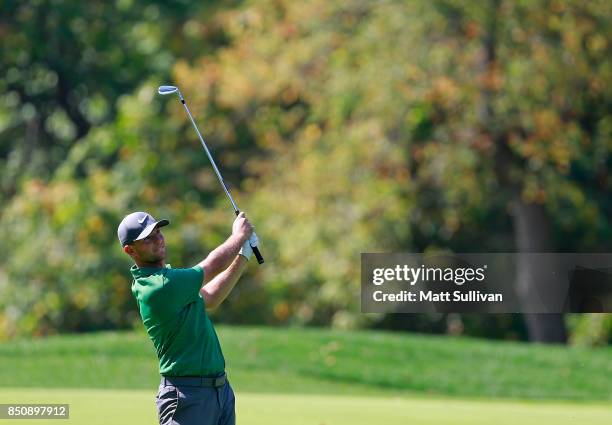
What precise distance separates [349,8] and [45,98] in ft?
30.7

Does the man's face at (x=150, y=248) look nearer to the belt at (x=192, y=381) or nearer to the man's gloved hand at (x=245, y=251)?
the man's gloved hand at (x=245, y=251)

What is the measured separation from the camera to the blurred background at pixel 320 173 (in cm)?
1645

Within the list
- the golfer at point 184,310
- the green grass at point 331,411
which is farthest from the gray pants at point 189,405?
the green grass at point 331,411

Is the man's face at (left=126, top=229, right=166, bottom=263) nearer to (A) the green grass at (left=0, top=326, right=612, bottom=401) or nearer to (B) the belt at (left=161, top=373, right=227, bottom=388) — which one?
(B) the belt at (left=161, top=373, right=227, bottom=388)

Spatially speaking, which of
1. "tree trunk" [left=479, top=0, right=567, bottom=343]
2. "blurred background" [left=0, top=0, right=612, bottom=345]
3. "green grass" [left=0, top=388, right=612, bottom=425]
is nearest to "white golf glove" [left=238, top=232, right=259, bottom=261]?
"green grass" [left=0, top=388, right=612, bottom=425]

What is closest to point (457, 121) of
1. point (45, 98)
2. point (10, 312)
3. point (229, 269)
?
point (10, 312)

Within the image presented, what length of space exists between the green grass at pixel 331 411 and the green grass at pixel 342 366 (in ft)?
7.41

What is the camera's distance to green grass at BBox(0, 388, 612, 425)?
9.64 meters

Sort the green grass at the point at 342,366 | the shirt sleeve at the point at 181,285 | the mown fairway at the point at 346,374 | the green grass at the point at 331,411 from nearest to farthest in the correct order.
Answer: the shirt sleeve at the point at 181,285 < the green grass at the point at 331,411 < the mown fairway at the point at 346,374 < the green grass at the point at 342,366

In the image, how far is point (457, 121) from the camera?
20.9m

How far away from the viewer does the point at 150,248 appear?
5.97 meters

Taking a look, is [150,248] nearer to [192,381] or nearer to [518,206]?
[192,381]

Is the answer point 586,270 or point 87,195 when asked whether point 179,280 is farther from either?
point 87,195

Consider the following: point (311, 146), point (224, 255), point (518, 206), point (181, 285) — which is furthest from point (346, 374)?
point (181, 285)
